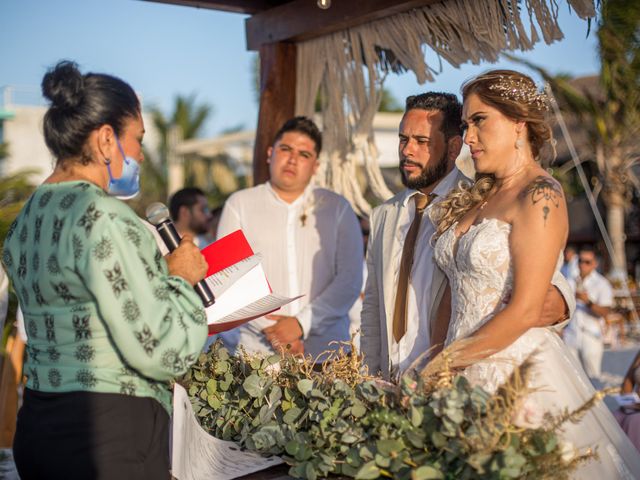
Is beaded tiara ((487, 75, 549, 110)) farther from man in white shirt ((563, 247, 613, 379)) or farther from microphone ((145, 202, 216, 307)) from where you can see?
man in white shirt ((563, 247, 613, 379))

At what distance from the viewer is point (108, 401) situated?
2.20 metres

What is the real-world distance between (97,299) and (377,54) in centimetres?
332

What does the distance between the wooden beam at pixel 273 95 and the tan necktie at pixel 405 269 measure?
1.86 m

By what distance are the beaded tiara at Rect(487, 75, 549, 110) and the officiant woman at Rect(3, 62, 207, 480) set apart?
1.36 metres

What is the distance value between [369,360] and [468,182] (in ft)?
3.20

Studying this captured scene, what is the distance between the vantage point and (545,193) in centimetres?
279

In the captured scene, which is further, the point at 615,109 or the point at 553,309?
the point at 615,109

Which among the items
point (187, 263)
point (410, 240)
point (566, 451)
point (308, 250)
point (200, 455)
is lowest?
point (200, 455)

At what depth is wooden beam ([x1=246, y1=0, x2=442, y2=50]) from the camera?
450cm

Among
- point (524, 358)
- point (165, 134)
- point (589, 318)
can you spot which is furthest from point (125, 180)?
point (165, 134)

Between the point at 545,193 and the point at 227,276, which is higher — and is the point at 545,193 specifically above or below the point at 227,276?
above

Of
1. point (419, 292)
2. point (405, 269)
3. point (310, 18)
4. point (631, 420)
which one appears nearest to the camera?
point (419, 292)

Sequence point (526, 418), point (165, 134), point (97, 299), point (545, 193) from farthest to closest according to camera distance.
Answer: point (165, 134), point (545, 193), point (526, 418), point (97, 299)

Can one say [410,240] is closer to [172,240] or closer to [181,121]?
[172,240]
